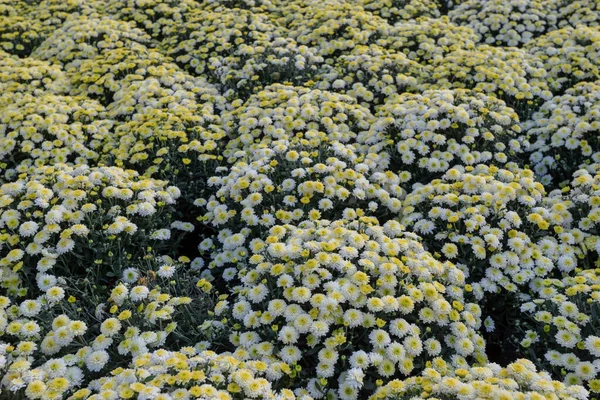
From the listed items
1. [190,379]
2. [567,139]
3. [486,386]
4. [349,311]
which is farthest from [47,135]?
[567,139]

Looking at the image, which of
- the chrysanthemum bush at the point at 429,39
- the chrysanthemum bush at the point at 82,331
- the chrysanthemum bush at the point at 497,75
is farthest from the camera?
the chrysanthemum bush at the point at 429,39

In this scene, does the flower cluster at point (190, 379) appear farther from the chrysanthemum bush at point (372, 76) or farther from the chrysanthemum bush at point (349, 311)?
the chrysanthemum bush at point (372, 76)

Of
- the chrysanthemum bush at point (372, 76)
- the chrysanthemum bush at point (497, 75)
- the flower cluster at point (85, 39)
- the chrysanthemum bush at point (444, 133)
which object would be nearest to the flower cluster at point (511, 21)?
the chrysanthemum bush at point (497, 75)

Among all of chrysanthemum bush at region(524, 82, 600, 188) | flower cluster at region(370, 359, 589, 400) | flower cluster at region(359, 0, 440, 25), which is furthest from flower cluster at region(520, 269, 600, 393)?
flower cluster at region(359, 0, 440, 25)

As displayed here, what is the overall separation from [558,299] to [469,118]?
269 centimetres

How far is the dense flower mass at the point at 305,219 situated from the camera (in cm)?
402

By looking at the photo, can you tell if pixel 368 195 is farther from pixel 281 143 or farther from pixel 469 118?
pixel 469 118

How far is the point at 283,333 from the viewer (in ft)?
13.4

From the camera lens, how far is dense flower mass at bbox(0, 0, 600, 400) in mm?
4016

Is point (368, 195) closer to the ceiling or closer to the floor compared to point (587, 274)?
closer to the floor

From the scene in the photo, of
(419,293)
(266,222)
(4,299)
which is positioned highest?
(419,293)

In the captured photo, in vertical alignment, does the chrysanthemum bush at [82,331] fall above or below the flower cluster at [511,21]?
below

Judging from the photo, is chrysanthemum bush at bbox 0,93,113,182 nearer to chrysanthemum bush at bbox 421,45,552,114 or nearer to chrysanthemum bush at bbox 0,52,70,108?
chrysanthemum bush at bbox 0,52,70,108

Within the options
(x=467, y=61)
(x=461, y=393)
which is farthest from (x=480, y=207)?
(x=467, y=61)
